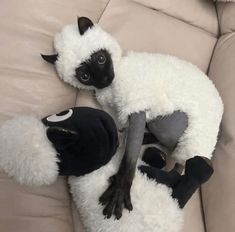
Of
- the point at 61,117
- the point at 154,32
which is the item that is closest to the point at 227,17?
the point at 154,32

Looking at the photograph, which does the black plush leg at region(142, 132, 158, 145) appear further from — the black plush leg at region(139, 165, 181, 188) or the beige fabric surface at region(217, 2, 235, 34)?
the beige fabric surface at region(217, 2, 235, 34)

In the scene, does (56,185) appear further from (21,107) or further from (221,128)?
(221,128)

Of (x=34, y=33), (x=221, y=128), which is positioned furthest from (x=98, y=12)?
(x=221, y=128)

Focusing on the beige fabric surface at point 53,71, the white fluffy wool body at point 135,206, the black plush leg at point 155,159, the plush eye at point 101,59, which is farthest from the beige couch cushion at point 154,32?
the white fluffy wool body at point 135,206

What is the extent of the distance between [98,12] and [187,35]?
28cm

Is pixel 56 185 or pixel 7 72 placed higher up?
pixel 7 72

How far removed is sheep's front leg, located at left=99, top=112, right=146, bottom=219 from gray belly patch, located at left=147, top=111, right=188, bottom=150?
75 millimetres

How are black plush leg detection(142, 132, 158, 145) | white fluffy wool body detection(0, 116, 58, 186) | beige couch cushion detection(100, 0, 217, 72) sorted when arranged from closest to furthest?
white fluffy wool body detection(0, 116, 58, 186)
black plush leg detection(142, 132, 158, 145)
beige couch cushion detection(100, 0, 217, 72)

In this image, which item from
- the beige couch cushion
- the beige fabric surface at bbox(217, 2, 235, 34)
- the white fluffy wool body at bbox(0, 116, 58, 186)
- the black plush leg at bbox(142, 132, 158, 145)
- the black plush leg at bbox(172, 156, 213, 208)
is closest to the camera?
the white fluffy wool body at bbox(0, 116, 58, 186)

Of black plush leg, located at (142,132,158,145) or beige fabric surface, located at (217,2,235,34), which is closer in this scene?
black plush leg, located at (142,132,158,145)

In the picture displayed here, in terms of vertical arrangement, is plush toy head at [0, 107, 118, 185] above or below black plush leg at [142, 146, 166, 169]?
above

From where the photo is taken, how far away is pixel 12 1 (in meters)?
1.17

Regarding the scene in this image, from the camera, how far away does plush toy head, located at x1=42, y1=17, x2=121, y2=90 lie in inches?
40.9

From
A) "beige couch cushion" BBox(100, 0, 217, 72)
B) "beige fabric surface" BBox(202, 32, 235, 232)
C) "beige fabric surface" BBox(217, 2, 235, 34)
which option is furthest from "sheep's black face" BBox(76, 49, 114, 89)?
"beige fabric surface" BBox(217, 2, 235, 34)
